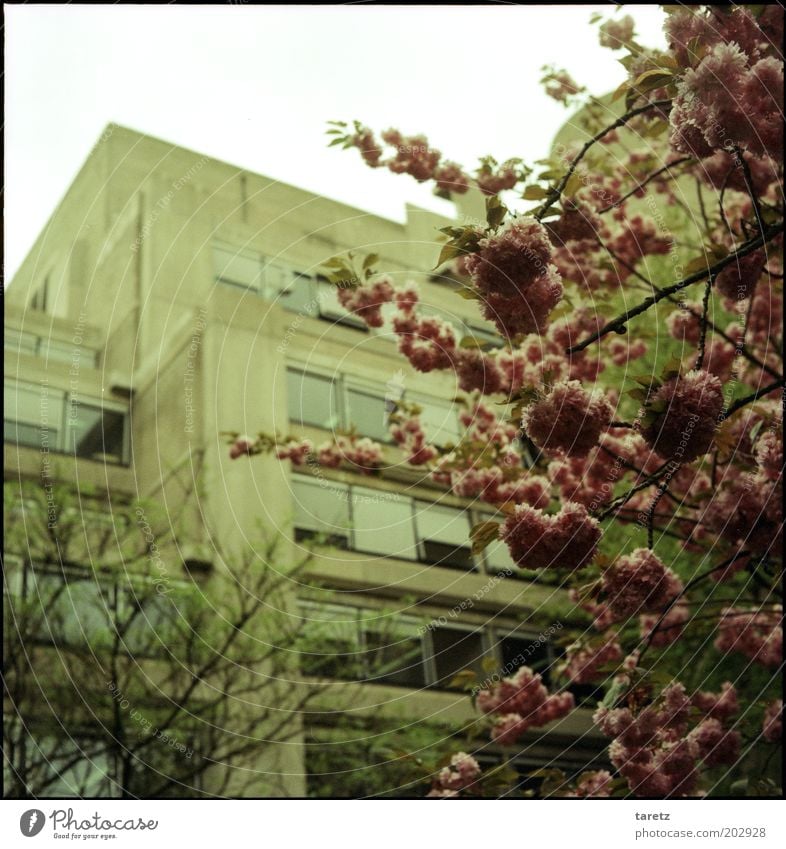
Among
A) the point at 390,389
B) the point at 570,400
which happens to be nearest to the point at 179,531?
the point at 390,389

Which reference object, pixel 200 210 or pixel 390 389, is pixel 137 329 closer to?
pixel 200 210

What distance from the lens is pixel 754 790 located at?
6.13ft

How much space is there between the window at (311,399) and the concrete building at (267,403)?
2 centimetres

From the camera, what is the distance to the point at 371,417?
3.45 meters

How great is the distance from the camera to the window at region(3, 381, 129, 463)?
12.1ft

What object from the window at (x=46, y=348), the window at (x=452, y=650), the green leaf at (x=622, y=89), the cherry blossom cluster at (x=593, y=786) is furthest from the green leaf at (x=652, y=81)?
the window at (x=452, y=650)

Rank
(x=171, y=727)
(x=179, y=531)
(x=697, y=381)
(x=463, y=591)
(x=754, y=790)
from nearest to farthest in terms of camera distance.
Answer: (x=697, y=381)
(x=754, y=790)
(x=171, y=727)
(x=179, y=531)
(x=463, y=591)

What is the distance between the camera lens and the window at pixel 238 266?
4.20m

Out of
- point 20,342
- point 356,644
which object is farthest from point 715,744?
point 20,342

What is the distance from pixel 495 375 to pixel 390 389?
121cm

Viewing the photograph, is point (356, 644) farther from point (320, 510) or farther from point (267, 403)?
point (267, 403)

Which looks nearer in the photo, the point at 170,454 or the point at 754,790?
the point at 754,790

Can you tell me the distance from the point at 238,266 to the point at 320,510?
135cm

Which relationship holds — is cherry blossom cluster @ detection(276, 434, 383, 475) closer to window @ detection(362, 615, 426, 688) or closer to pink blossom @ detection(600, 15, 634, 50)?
window @ detection(362, 615, 426, 688)
